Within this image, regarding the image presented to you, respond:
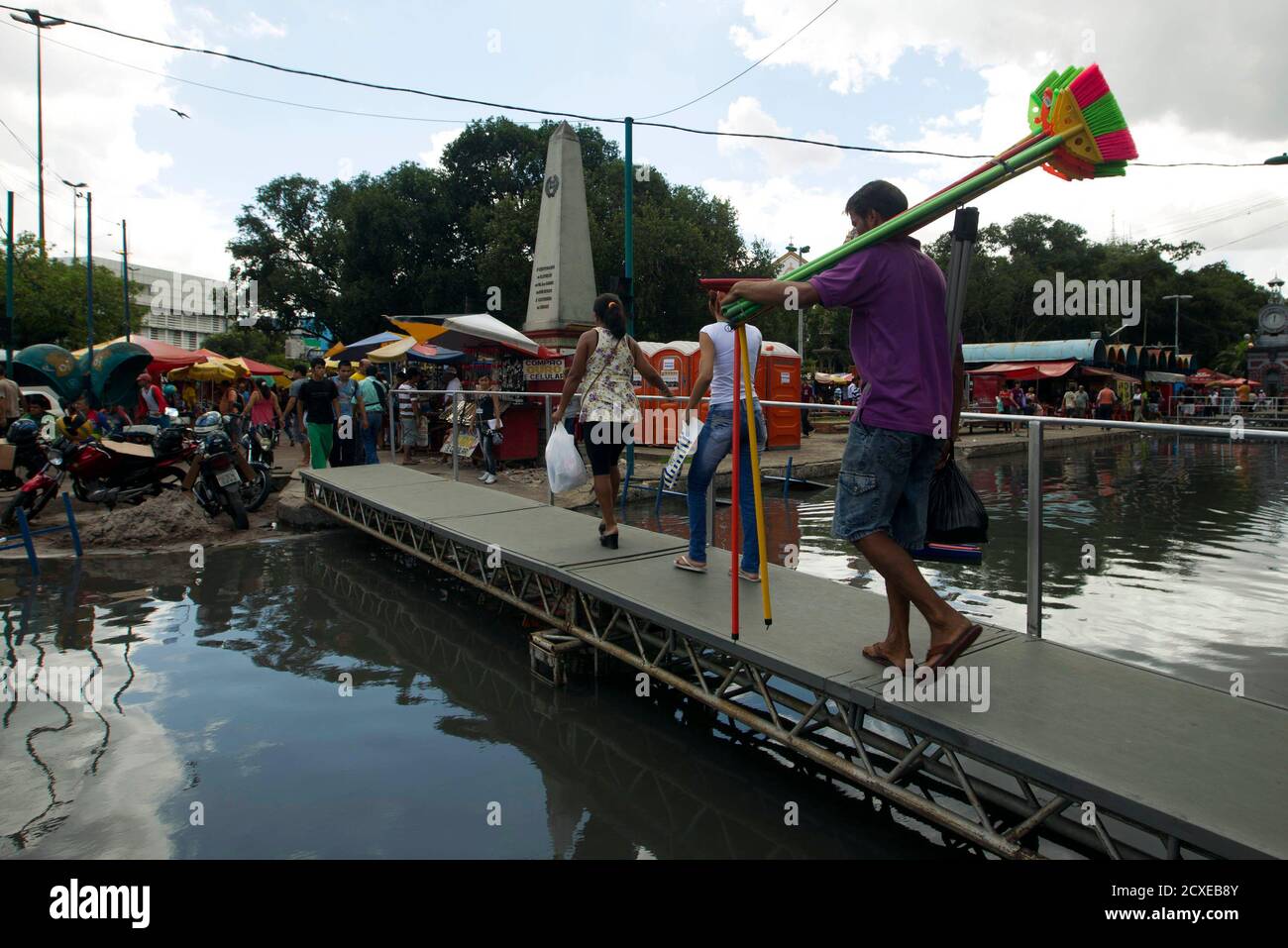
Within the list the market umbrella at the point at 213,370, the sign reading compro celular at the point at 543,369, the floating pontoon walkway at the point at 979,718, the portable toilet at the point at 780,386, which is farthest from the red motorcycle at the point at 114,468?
the market umbrella at the point at 213,370

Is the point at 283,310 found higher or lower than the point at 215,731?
higher

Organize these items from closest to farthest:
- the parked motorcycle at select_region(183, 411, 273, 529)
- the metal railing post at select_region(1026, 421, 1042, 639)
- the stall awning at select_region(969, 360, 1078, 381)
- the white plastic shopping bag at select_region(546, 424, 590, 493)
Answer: the metal railing post at select_region(1026, 421, 1042, 639), the white plastic shopping bag at select_region(546, 424, 590, 493), the parked motorcycle at select_region(183, 411, 273, 529), the stall awning at select_region(969, 360, 1078, 381)

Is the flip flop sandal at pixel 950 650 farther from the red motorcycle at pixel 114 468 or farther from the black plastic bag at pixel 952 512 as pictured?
the red motorcycle at pixel 114 468

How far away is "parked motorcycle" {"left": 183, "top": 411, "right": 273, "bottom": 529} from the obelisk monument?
596 centimetres

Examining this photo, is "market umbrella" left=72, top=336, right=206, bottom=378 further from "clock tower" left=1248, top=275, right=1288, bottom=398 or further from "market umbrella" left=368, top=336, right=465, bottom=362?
"clock tower" left=1248, top=275, right=1288, bottom=398

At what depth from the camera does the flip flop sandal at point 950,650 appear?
2.92 metres

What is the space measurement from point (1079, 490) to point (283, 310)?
4433 cm

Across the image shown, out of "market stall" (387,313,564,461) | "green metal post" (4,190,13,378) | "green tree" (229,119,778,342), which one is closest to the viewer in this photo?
"market stall" (387,313,564,461)

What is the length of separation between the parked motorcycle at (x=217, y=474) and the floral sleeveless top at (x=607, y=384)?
5.53m

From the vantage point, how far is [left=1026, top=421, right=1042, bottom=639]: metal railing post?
356cm

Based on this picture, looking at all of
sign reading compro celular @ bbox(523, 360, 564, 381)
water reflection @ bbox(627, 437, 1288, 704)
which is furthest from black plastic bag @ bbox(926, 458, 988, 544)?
sign reading compro celular @ bbox(523, 360, 564, 381)
